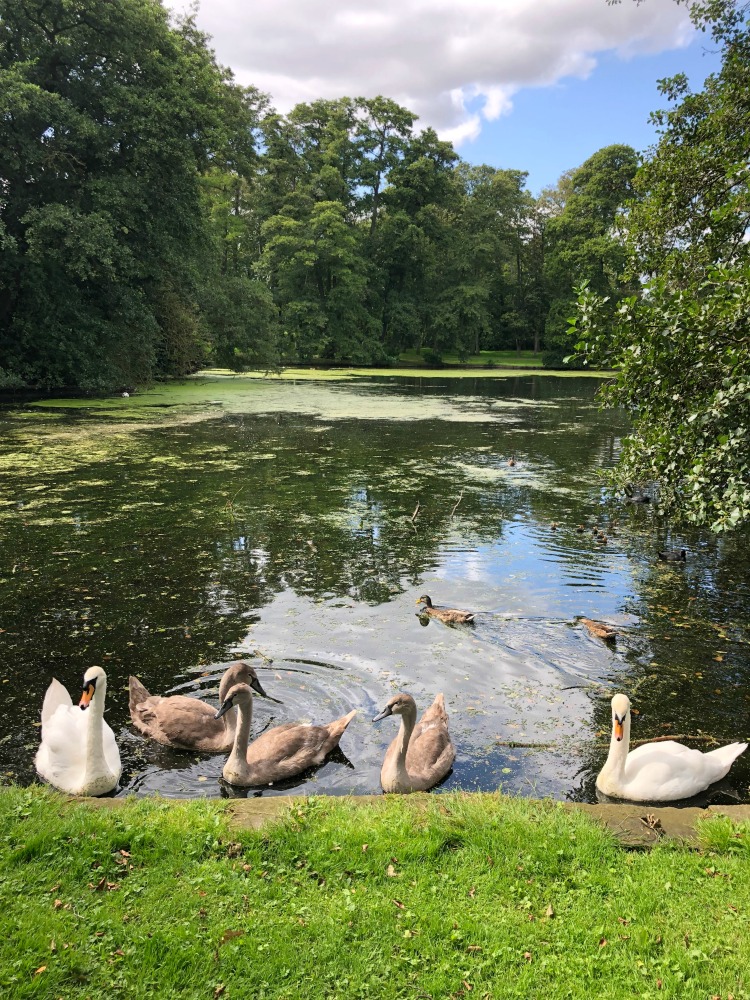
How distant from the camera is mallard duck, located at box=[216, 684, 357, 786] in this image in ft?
16.8

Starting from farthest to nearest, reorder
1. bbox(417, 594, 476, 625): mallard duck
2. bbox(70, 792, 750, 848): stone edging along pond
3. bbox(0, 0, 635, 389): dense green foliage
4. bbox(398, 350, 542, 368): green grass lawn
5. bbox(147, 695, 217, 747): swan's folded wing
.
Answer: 1. bbox(398, 350, 542, 368): green grass lawn
2. bbox(0, 0, 635, 389): dense green foliage
3. bbox(417, 594, 476, 625): mallard duck
4. bbox(147, 695, 217, 747): swan's folded wing
5. bbox(70, 792, 750, 848): stone edging along pond

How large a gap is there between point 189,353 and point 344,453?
21443 millimetres

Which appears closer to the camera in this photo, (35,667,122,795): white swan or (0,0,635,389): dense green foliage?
(35,667,122,795): white swan

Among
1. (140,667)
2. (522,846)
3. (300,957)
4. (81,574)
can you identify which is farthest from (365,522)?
(300,957)

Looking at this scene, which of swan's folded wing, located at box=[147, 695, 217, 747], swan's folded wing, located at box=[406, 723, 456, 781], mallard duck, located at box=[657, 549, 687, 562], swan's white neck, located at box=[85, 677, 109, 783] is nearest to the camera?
swan's white neck, located at box=[85, 677, 109, 783]

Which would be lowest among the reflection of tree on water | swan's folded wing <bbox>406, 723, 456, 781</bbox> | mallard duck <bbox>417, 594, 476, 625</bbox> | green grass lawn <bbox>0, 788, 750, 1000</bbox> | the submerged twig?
the reflection of tree on water

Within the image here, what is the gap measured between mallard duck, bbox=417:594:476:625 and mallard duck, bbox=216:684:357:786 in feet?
8.48

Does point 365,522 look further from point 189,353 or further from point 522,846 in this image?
point 189,353

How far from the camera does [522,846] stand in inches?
152

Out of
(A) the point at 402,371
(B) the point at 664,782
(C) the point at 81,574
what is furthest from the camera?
(A) the point at 402,371

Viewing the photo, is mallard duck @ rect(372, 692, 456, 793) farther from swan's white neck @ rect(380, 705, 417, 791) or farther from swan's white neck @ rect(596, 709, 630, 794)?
swan's white neck @ rect(596, 709, 630, 794)

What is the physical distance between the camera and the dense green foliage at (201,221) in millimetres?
24766

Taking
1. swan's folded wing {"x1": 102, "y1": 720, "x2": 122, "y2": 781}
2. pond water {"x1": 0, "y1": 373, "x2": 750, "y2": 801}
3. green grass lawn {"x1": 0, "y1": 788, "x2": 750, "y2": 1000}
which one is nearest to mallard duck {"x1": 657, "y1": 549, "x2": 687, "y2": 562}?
pond water {"x1": 0, "y1": 373, "x2": 750, "y2": 801}

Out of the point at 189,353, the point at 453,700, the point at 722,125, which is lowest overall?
the point at 453,700
